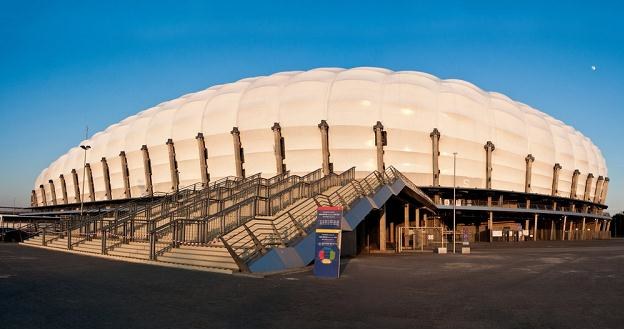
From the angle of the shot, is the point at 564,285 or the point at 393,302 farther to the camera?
the point at 564,285

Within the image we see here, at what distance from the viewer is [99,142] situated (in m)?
72.9

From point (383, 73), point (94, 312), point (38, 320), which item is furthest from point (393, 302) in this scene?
A: point (383, 73)

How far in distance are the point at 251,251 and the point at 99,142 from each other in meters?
61.7

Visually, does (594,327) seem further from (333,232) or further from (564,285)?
(333,232)

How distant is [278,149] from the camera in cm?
5228

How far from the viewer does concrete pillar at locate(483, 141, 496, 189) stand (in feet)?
181

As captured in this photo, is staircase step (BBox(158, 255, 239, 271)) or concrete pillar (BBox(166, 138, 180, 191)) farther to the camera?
concrete pillar (BBox(166, 138, 180, 191))

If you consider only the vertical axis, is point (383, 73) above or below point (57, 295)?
above

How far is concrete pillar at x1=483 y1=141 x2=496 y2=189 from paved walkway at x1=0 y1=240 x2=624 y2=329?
38.4 metres

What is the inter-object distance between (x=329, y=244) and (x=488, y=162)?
143 feet

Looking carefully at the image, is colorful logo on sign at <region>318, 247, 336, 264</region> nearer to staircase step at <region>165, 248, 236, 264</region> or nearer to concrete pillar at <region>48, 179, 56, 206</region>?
staircase step at <region>165, 248, 236, 264</region>

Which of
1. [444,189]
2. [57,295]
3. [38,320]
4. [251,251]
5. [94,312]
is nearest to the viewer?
[38,320]

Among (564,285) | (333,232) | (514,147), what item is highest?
(514,147)

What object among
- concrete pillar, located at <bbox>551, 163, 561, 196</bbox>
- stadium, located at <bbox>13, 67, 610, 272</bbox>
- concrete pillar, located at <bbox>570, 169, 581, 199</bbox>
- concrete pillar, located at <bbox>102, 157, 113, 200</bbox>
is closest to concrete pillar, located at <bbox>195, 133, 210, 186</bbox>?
stadium, located at <bbox>13, 67, 610, 272</bbox>
